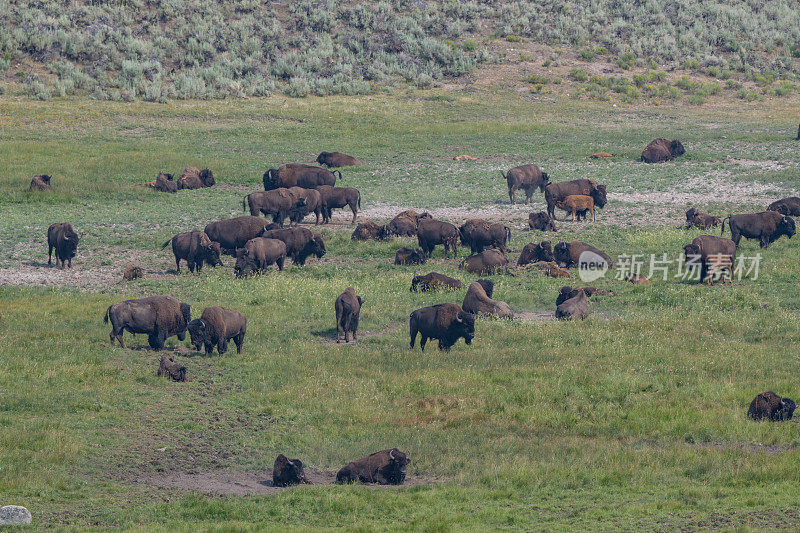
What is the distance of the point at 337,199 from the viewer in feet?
112

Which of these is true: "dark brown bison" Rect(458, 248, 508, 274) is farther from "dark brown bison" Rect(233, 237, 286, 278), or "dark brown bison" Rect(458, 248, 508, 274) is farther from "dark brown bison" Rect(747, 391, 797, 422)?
"dark brown bison" Rect(747, 391, 797, 422)

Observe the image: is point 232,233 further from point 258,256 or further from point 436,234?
point 436,234

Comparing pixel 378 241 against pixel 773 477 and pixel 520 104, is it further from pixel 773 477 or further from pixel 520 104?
pixel 520 104

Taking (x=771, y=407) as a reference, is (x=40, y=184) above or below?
above

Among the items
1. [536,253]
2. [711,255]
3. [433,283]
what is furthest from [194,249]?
[711,255]

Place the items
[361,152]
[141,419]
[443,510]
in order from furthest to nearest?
1. [361,152]
2. [141,419]
3. [443,510]

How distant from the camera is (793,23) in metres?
78.1

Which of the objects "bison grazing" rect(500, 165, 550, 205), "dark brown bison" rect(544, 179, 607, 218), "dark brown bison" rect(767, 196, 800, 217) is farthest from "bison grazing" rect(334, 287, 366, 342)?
"dark brown bison" rect(767, 196, 800, 217)

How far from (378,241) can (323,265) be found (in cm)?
268

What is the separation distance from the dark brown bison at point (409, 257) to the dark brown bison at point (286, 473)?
1535cm

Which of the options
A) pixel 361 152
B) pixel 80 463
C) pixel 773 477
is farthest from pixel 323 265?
pixel 361 152

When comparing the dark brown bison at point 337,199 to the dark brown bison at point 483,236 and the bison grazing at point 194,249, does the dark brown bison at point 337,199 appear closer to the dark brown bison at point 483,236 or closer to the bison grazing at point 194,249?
the dark brown bison at point 483,236

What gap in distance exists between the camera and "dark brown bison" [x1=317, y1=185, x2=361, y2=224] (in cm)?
3419

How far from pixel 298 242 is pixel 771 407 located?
50.5 ft
